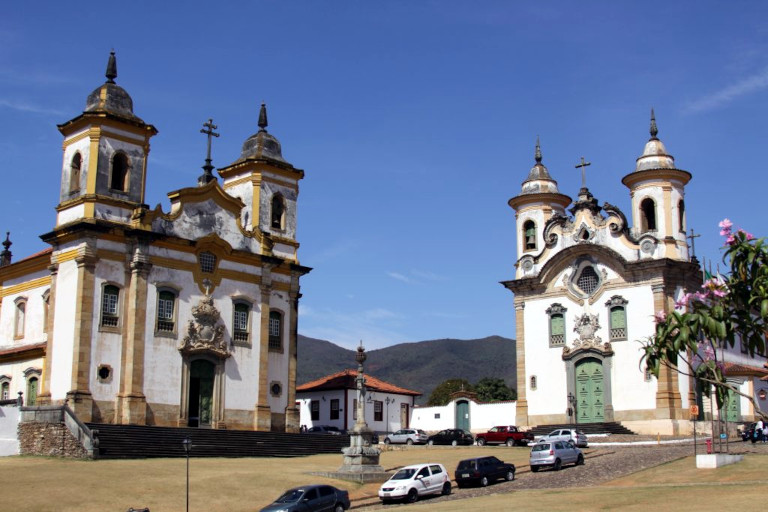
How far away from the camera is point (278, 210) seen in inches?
2031

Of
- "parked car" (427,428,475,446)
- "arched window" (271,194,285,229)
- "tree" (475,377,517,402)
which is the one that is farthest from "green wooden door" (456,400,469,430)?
"tree" (475,377,517,402)

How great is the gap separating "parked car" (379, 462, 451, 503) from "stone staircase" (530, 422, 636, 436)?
20.1 m

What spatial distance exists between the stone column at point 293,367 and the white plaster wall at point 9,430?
13680 millimetres

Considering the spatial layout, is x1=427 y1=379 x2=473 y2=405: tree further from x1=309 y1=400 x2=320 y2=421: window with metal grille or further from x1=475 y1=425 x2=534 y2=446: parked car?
x1=475 y1=425 x2=534 y2=446: parked car

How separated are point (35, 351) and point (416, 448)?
18.9m

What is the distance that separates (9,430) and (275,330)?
1446cm

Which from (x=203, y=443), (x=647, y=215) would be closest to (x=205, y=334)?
(x=203, y=443)

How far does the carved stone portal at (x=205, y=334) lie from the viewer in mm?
43916

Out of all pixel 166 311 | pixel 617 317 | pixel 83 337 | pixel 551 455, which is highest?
pixel 617 317

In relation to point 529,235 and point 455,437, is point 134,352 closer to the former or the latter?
point 455,437

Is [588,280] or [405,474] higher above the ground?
[588,280]

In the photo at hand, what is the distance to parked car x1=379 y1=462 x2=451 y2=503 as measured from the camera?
2986 centimetres

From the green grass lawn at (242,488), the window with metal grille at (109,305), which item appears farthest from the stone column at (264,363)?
the green grass lawn at (242,488)

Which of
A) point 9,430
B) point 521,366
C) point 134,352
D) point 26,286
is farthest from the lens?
point 521,366
